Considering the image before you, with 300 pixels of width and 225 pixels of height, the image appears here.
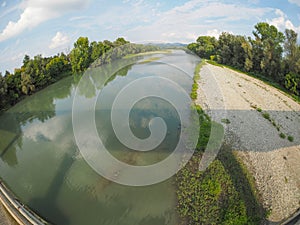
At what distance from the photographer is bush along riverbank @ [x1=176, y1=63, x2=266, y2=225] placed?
568cm

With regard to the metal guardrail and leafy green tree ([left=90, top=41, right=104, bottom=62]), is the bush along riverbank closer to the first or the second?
the metal guardrail

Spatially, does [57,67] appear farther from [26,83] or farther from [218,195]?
[218,195]

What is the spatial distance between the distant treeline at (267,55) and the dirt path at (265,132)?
1.82 meters

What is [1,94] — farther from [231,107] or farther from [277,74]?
[277,74]

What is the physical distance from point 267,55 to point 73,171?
767 inches

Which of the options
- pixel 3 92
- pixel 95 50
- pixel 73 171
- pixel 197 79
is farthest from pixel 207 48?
pixel 73 171

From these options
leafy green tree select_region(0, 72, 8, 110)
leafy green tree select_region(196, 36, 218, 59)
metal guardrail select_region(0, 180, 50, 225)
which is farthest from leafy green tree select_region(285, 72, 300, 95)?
leafy green tree select_region(0, 72, 8, 110)

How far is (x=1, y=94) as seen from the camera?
16.8m

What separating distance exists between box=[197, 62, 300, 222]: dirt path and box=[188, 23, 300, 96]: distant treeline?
5.99ft

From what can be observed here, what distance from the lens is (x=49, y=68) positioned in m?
24.8

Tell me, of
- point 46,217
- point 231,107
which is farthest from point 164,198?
point 231,107

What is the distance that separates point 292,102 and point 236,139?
7396 mm

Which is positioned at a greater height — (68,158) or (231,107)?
(68,158)

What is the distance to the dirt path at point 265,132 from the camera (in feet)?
20.6
